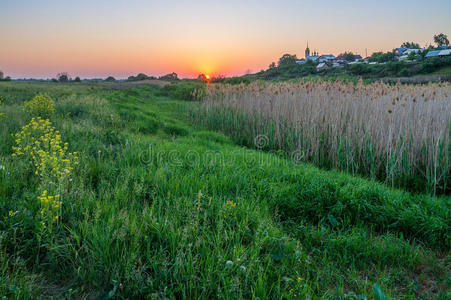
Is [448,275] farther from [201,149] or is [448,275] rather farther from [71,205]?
[201,149]

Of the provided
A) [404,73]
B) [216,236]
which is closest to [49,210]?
[216,236]

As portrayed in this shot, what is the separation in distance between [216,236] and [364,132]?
4.50 m

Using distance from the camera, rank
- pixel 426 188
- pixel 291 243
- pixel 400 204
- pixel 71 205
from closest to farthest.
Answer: pixel 291 243
pixel 71 205
pixel 400 204
pixel 426 188

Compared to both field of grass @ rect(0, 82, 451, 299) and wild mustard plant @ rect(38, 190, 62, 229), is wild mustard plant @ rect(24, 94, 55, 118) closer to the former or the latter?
field of grass @ rect(0, 82, 451, 299)

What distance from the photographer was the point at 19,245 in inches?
94.7

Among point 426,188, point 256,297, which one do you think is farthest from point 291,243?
point 426,188

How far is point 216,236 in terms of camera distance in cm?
254

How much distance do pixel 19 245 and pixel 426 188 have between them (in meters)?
5.57

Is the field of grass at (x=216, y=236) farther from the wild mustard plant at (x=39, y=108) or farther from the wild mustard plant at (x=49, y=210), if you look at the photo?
the wild mustard plant at (x=39, y=108)

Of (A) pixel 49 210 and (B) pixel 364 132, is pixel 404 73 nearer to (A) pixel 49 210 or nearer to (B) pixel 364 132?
(B) pixel 364 132

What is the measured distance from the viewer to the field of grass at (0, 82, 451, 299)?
212 centimetres

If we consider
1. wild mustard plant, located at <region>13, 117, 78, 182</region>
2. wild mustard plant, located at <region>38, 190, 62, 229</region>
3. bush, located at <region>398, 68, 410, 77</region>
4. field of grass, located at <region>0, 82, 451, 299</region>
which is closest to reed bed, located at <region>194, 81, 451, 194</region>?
field of grass, located at <region>0, 82, 451, 299</region>

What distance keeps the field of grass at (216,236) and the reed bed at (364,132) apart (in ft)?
4.02

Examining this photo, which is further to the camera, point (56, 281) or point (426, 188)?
point (426, 188)
